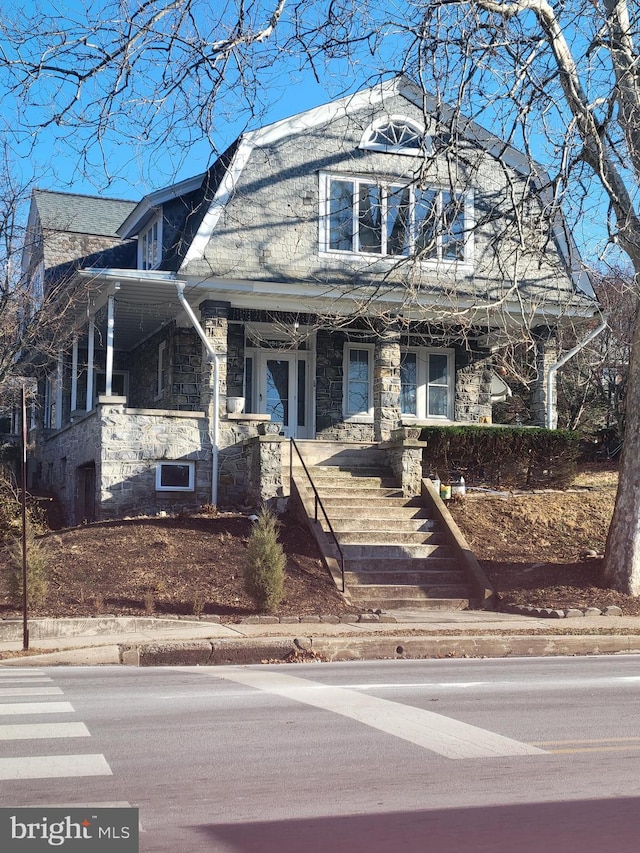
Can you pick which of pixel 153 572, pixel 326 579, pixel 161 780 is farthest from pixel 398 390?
pixel 161 780

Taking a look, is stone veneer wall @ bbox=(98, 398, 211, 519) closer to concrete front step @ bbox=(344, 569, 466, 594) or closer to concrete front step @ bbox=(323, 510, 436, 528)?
concrete front step @ bbox=(323, 510, 436, 528)

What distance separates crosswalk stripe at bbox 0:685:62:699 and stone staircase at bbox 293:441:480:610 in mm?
7096

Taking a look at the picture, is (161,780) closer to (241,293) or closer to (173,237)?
(241,293)

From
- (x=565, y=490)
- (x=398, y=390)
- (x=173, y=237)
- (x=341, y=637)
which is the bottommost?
(x=341, y=637)

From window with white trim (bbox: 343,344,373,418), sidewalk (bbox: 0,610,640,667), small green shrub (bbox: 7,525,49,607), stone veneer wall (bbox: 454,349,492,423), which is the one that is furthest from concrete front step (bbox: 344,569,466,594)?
stone veneer wall (bbox: 454,349,492,423)

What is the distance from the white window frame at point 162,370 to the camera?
78.2 feet

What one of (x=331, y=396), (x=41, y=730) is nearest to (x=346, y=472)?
(x=331, y=396)

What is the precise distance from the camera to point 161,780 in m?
5.58

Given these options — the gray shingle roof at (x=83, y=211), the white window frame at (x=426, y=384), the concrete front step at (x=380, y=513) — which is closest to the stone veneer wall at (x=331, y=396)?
the white window frame at (x=426, y=384)

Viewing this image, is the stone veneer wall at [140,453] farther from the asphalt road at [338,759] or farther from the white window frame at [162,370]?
the asphalt road at [338,759]

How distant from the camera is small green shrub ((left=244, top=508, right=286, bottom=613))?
46.2 ft

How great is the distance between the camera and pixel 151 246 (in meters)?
23.7

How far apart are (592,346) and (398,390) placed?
12157 mm

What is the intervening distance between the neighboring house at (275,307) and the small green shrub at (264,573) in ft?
15.0
